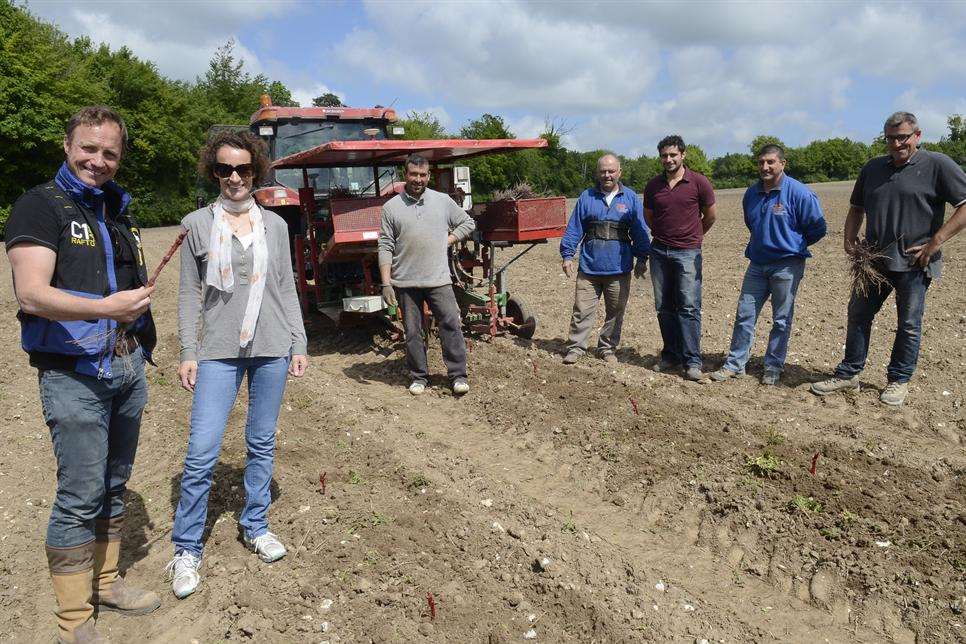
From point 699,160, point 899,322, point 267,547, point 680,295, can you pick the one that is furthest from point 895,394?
point 699,160

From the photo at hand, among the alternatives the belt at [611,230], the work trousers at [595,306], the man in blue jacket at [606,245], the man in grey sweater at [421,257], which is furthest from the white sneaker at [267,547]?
the belt at [611,230]

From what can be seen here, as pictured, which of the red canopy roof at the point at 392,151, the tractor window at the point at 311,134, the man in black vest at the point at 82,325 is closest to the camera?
the man in black vest at the point at 82,325

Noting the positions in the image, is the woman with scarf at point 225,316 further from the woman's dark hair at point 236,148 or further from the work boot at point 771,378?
the work boot at point 771,378

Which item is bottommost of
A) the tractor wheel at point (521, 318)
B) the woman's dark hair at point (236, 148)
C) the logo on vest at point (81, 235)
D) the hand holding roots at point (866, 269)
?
the tractor wheel at point (521, 318)

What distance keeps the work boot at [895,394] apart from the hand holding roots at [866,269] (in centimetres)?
73

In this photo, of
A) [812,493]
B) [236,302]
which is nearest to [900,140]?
[812,493]

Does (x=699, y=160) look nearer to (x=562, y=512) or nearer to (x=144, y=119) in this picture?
(x=144, y=119)

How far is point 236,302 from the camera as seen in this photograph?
3121 mm

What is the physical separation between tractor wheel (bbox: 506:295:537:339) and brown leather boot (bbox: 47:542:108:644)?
5117mm

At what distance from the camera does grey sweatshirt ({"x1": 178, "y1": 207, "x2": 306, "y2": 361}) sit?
10.2 ft

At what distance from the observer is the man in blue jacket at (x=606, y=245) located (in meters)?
6.23

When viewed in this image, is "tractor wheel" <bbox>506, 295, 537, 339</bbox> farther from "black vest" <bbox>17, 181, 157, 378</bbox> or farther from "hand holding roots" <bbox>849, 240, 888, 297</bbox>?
"black vest" <bbox>17, 181, 157, 378</bbox>

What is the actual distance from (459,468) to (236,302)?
6.39ft

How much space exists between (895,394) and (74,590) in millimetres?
5371
